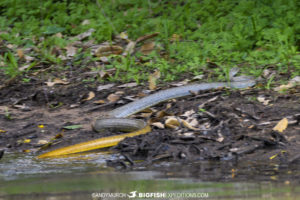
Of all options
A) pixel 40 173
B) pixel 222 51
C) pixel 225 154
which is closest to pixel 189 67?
pixel 222 51

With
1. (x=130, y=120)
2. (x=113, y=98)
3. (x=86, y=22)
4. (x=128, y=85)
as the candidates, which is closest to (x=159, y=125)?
(x=130, y=120)

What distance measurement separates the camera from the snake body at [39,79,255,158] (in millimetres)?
4691

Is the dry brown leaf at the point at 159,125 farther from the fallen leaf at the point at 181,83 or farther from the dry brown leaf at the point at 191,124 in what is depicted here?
the fallen leaf at the point at 181,83

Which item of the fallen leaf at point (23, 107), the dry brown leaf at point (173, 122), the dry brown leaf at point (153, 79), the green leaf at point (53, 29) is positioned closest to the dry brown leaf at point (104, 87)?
the dry brown leaf at point (153, 79)

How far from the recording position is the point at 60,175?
3807mm

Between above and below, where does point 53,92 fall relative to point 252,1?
below

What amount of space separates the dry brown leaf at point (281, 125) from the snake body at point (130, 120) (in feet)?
Answer: 4.14

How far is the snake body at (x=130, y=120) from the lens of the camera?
469cm

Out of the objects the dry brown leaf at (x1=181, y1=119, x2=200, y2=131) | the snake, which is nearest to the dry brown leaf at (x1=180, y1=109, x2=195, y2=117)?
the dry brown leaf at (x1=181, y1=119, x2=200, y2=131)

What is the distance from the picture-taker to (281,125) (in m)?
4.65

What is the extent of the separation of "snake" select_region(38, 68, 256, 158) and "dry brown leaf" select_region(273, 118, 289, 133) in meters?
1.26

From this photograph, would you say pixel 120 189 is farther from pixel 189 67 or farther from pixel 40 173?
Result: pixel 189 67

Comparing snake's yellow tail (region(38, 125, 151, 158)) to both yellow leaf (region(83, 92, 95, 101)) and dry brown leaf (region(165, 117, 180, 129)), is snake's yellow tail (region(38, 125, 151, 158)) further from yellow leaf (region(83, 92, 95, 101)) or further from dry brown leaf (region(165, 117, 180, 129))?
yellow leaf (region(83, 92, 95, 101))

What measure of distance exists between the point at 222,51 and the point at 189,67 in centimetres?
64
